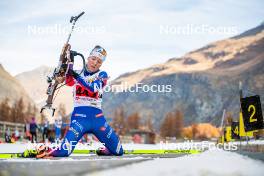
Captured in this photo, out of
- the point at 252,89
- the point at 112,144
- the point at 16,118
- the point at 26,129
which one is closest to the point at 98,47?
the point at 112,144

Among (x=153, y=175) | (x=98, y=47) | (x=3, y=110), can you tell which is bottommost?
(x=153, y=175)

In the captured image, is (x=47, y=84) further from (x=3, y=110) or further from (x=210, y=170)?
(x=3, y=110)

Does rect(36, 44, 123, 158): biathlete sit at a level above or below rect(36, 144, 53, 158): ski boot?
above

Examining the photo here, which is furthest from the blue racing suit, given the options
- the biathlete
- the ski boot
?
the ski boot

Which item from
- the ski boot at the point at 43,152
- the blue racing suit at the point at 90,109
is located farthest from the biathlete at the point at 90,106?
the ski boot at the point at 43,152

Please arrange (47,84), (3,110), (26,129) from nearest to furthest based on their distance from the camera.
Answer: (47,84) → (26,129) → (3,110)

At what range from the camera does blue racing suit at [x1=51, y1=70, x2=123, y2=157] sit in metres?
7.60

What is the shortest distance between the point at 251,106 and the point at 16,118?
132198 mm

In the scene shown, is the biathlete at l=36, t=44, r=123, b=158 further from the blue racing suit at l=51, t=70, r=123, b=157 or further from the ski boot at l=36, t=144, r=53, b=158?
the ski boot at l=36, t=144, r=53, b=158

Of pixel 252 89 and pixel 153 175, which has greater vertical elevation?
pixel 252 89

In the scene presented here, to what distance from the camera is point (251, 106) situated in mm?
11742

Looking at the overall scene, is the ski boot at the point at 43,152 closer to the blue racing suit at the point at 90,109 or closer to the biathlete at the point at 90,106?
the biathlete at the point at 90,106

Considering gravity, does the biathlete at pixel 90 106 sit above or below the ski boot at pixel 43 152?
above

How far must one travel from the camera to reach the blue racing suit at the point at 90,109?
7602 mm
